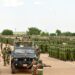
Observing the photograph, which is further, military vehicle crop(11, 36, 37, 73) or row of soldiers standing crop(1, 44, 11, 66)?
row of soldiers standing crop(1, 44, 11, 66)

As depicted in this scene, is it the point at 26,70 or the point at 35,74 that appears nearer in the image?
the point at 35,74

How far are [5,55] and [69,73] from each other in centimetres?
757

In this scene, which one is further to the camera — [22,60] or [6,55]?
[6,55]

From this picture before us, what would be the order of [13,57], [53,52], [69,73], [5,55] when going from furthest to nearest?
[53,52] → [5,55] → [13,57] → [69,73]

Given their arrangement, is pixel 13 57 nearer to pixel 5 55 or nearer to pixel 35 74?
pixel 5 55

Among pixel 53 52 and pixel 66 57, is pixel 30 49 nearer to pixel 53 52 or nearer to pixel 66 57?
pixel 66 57

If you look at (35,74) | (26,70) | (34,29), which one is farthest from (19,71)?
(34,29)

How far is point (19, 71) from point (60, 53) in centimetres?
1037

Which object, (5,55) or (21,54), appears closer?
(21,54)

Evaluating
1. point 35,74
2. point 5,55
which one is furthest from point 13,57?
point 35,74

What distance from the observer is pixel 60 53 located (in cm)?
3503

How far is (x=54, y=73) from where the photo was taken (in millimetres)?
22969

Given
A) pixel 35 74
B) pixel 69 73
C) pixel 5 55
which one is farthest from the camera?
pixel 5 55

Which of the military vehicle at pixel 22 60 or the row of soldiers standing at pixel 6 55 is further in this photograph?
the row of soldiers standing at pixel 6 55
